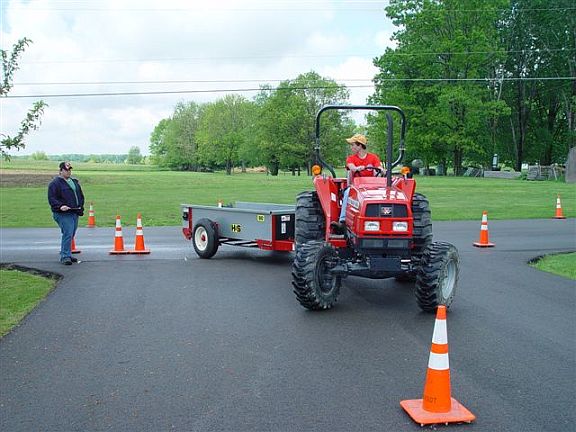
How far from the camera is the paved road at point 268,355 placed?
452 cm

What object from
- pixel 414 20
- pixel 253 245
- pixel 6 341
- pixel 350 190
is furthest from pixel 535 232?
pixel 414 20

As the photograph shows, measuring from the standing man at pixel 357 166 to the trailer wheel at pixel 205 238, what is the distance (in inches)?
153

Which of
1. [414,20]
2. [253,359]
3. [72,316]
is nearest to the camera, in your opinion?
[253,359]

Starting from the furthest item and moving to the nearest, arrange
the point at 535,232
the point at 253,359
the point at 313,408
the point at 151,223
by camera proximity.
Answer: the point at 151,223 → the point at 535,232 → the point at 253,359 → the point at 313,408

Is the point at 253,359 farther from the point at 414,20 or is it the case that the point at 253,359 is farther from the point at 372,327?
the point at 414,20

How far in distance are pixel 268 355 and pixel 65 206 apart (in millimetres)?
6961

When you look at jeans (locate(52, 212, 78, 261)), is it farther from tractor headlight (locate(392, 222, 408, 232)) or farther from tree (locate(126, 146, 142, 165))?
tree (locate(126, 146, 142, 165))

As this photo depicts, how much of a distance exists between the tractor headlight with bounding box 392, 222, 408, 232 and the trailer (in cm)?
367

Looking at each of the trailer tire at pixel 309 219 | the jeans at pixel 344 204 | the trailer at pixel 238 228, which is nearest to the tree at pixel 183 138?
the trailer at pixel 238 228

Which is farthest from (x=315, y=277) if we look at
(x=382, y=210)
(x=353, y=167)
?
(x=353, y=167)

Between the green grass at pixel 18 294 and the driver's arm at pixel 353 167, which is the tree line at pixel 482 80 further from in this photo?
the green grass at pixel 18 294

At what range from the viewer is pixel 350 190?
27.3 ft

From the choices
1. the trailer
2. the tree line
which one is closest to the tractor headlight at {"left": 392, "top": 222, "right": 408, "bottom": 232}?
the trailer

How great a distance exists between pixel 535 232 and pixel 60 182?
12270 millimetres
